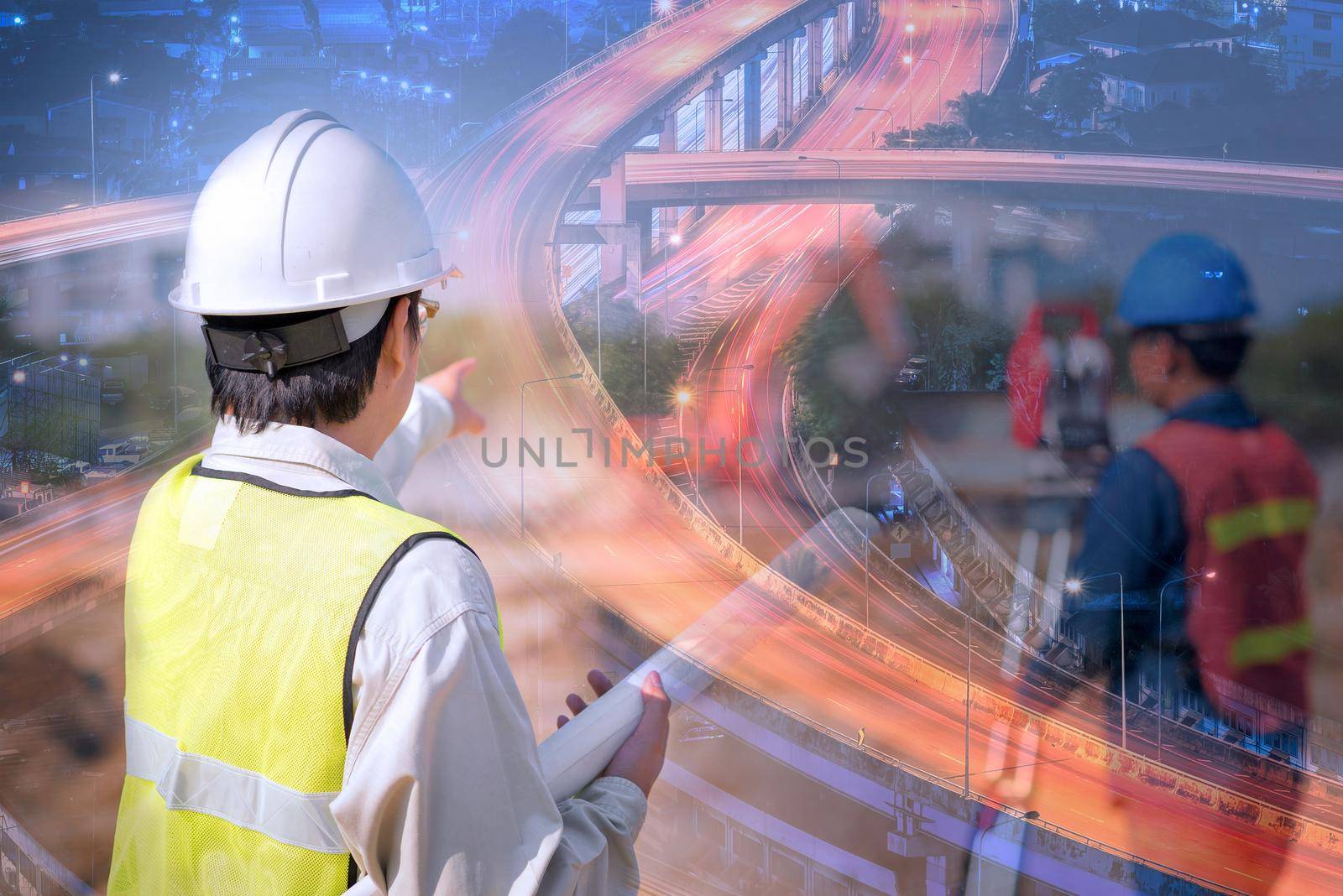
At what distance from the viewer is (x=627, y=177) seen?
315 cm

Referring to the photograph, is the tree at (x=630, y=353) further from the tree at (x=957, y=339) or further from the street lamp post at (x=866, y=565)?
the tree at (x=957, y=339)

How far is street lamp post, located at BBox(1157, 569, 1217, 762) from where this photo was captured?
3213 mm

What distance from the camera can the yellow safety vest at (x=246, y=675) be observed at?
0.82 m

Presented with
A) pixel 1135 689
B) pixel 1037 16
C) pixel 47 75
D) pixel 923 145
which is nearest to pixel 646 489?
pixel 923 145

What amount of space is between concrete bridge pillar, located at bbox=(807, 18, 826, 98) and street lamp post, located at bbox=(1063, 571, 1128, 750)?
5.82 feet

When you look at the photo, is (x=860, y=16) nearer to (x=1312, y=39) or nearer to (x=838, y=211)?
(x=838, y=211)

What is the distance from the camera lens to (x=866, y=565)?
3.18 meters

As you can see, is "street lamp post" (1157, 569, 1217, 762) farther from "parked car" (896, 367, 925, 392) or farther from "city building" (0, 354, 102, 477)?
"city building" (0, 354, 102, 477)

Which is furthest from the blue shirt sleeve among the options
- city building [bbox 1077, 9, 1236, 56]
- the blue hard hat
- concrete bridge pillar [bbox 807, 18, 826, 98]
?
concrete bridge pillar [bbox 807, 18, 826, 98]

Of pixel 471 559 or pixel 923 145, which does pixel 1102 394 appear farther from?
pixel 471 559

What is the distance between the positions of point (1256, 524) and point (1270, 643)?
393mm

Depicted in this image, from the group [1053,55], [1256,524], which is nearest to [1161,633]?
[1256,524]

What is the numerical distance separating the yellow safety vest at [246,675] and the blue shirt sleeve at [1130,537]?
2873mm

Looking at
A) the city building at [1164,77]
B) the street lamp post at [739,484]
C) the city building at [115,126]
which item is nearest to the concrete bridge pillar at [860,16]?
the city building at [1164,77]
